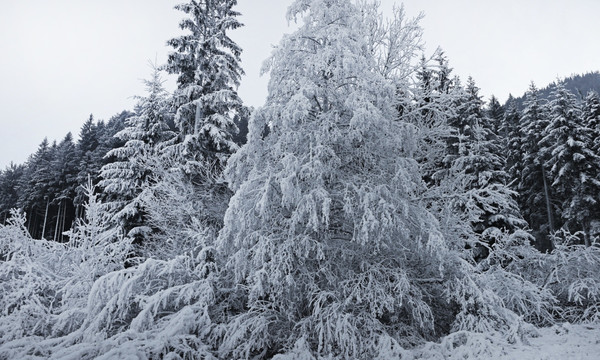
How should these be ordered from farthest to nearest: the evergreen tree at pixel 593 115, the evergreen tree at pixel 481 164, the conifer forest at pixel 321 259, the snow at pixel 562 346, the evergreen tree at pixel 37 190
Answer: the evergreen tree at pixel 37 190, the evergreen tree at pixel 593 115, the evergreen tree at pixel 481 164, the conifer forest at pixel 321 259, the snow at pixel 562 346

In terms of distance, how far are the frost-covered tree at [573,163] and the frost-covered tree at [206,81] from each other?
21.6 m

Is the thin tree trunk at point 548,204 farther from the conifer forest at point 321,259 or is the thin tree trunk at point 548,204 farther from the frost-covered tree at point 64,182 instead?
the frost-covered tree at point 64,182

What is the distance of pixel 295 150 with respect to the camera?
8484 mm

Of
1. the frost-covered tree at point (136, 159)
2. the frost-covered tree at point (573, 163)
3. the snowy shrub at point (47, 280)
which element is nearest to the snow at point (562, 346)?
the snowy shrub at point (47, 280)

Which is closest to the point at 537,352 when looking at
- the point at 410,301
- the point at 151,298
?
the point at 410,301

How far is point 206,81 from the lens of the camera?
50.5 feet

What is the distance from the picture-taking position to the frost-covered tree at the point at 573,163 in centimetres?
2264

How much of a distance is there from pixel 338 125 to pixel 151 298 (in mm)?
5834

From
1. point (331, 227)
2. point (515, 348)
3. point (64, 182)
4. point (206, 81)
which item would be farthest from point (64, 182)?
point (515, 348)

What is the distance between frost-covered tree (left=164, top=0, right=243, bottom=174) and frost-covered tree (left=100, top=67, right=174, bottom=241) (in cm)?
152

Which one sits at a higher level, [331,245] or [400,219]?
[400,219]

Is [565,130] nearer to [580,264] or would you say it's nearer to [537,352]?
[580,264]

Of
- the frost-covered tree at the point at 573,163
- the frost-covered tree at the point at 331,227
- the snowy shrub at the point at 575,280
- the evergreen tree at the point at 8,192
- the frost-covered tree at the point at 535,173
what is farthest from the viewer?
the evergreen tree at the point at 8,192

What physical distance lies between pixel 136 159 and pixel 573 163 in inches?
1040
